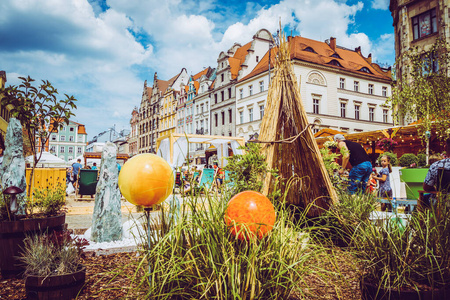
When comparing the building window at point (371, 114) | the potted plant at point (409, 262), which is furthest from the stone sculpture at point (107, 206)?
the building window at point (371, 114)

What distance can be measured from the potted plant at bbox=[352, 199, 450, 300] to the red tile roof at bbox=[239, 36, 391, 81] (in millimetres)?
30117

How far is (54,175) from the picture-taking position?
33.3ft

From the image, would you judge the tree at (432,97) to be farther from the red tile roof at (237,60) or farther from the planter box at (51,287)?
the red tile roof at (237,60)

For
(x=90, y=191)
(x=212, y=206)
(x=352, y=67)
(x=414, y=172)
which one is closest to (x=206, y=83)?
(x=352, y=67)

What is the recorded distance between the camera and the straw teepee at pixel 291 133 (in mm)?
4043

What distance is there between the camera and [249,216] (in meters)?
1.92

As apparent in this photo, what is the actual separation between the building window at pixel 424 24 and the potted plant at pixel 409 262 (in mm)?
22283

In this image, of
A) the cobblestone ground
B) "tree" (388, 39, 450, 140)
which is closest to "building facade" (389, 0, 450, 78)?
"tree" (388, 39, 450, 140)

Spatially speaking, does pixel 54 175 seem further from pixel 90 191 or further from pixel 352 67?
pixel 352 67

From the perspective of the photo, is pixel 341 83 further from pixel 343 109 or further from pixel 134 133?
pixel 134 133

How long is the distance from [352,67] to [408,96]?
2618cm

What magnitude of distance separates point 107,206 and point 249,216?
3110mm

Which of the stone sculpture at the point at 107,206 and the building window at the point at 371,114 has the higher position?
the building window at the point at 371,114

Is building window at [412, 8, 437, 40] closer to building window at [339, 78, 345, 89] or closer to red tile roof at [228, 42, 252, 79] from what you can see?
building window at [339, 78, 345, 89]
